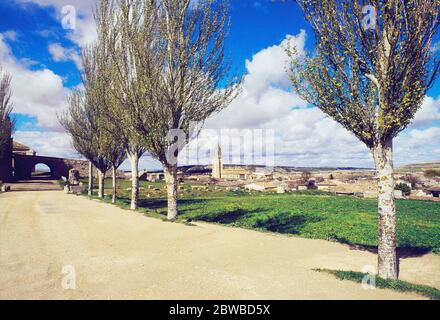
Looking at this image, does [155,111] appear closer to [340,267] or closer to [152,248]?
[152,248]

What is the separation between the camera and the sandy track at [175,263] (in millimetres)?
5871

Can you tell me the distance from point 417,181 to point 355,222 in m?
49.7

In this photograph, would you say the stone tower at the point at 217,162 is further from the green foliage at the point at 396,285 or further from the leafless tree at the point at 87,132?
the green foliage at the point at 396,285

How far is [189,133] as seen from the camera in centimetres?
1566

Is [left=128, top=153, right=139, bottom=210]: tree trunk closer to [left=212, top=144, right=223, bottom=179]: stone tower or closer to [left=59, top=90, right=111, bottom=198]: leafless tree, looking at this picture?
[left=59, top=90, right=111, bottom=198]: leafless tree

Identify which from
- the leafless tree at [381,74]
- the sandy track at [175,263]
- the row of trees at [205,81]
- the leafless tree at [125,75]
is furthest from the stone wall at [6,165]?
the leafless tree at [381,74]

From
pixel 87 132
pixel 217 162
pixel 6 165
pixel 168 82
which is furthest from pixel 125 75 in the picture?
pixel 217 162

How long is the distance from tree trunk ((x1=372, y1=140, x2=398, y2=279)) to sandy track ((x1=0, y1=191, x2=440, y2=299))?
2.44 feet

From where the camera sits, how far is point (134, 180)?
20000 mm

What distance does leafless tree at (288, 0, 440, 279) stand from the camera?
688 cm

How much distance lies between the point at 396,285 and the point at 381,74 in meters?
4.78

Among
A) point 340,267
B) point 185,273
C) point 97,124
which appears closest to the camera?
point 185,273
